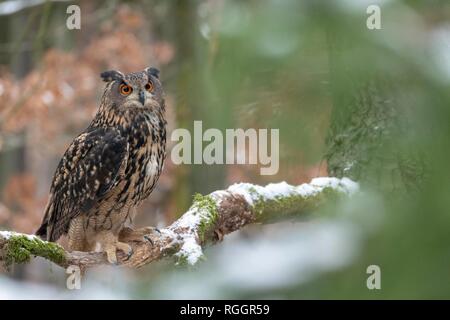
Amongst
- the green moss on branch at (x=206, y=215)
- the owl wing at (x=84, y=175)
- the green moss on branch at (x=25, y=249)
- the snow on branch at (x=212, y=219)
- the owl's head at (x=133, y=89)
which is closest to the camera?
the green moss on branch at (x=25, y=249)

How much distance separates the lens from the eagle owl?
4273 millimetres

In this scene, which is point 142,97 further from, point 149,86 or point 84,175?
point 84,175

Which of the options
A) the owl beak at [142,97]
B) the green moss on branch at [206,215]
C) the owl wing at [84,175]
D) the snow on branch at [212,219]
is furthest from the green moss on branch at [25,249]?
the owl beak at [142,97]

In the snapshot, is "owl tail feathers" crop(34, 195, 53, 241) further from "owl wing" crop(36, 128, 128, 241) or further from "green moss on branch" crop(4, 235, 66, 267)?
"green moss on branch" crop(4, 235, 66, 267)

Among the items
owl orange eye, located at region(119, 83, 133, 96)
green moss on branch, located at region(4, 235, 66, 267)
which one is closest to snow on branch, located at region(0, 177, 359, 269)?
green moss on branch, located at region(4, 235, 66, 267)

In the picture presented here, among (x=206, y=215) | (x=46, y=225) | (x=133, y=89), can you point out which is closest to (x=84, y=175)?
(x=46, y=225)

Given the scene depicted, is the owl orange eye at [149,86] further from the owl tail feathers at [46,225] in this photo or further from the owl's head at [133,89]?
the owl tail feathers at [46,225]

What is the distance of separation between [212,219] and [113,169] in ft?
2.39

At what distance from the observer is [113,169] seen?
4.23m

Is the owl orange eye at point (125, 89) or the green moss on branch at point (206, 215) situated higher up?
the owl orange eye at point (125, 89)

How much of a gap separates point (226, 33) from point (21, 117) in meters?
7.23

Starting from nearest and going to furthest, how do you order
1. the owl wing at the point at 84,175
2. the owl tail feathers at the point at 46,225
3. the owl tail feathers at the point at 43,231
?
the owl wing at the point at 84,175
the owl tail feathers at the point at 46,225
the owl tail feathers at the point at 43,231

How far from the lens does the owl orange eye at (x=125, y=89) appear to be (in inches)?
176

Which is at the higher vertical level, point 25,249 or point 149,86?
point 149,86
